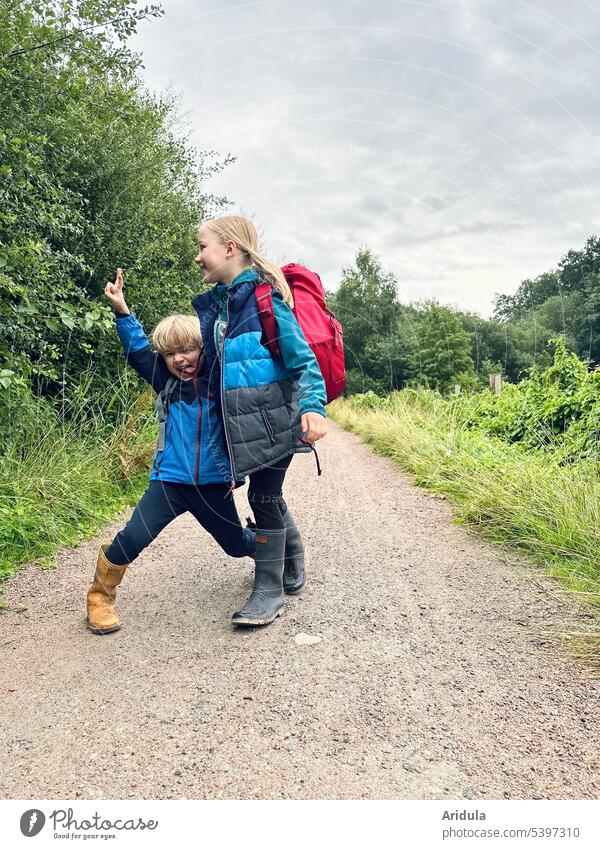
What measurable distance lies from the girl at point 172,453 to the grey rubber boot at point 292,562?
1.61ft

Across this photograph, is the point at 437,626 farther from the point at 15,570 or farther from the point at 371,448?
the point at 371,448

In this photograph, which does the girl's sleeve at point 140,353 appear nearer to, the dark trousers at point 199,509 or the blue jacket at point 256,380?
the blue jacket at point 256,380

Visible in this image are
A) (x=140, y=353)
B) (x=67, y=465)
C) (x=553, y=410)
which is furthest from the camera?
(x=553, y=410)

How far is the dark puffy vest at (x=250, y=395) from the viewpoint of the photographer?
8.46 ft

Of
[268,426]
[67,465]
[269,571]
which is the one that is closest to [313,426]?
[268,426]

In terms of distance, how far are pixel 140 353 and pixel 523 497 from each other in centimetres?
290

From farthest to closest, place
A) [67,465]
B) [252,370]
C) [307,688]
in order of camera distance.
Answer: [67,465] < [252,370] < [307,688]

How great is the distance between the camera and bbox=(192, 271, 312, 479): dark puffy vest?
258 cm

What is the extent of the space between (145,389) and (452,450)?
354cm

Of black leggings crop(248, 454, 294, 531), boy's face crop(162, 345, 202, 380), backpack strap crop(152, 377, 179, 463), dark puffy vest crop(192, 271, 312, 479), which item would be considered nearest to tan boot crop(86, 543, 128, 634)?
backpack strap crop(152, 377, 179, 463)

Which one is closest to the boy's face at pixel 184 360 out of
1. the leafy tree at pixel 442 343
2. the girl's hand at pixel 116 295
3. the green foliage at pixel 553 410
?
the girl's hand at pixel 116 295

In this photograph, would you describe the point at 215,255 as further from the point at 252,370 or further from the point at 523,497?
the point at 523,497

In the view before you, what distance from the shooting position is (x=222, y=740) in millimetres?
1918

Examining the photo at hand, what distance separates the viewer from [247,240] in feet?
9.10
